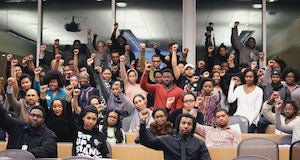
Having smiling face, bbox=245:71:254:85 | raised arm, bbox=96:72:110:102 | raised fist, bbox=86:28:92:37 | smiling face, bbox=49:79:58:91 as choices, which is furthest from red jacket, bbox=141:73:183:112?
raised fist, bbox=86:28:92:37

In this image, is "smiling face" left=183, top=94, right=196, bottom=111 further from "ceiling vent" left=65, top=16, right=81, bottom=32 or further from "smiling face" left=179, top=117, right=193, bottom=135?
"ceiling vent" left=65, top=16, right=81, bottom=32

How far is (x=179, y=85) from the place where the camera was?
8859 millimetres

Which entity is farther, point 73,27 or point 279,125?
point 73,27

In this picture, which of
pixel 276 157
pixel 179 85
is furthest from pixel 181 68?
pixel 276 157

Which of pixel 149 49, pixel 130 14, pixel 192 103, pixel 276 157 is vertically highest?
pixel 130 14

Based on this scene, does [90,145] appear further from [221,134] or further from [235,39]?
[235,39]

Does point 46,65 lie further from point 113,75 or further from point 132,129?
point 132,129

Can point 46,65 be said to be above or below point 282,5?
below

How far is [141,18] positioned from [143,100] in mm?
3983

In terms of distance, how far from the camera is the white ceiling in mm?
11367

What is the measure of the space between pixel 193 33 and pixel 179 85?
271 centimetres

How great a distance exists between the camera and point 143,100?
26.4 ft

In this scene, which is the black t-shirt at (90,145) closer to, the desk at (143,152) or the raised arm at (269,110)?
the desk at (143,152)

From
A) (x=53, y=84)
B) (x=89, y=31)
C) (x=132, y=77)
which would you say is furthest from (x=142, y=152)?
(x=89, y=31)
